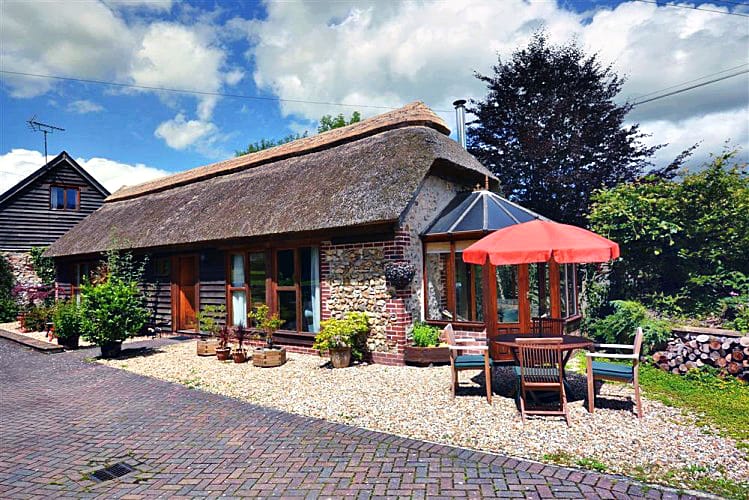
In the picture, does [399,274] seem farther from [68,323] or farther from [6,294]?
[6,294]

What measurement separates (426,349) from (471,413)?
264 cm

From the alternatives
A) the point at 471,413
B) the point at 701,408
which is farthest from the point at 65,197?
the point at 701,408

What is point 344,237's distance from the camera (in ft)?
29.1

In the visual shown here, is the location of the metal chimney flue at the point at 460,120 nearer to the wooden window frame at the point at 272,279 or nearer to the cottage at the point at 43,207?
the wooden window frame at the point at 272,279

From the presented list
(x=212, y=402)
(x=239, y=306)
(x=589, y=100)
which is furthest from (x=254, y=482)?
(x=589, y=100)

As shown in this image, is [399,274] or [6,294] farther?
[6,294]

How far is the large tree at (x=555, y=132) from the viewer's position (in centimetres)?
1470

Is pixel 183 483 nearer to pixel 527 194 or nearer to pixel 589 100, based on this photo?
pixel 527 194

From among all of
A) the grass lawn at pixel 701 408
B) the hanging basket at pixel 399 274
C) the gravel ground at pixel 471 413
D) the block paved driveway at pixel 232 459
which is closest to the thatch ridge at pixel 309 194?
the hanging basket at pixel 399 274

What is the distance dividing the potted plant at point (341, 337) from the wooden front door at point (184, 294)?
18.7ft

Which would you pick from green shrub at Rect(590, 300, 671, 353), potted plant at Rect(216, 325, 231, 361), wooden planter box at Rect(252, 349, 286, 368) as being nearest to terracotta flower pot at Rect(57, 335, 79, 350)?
potted plant at Rect(216, 325, 231, 361)

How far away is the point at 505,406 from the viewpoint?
5691 millimetres

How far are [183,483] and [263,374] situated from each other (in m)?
4.02

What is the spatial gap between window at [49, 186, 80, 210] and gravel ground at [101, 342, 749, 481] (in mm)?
15808
